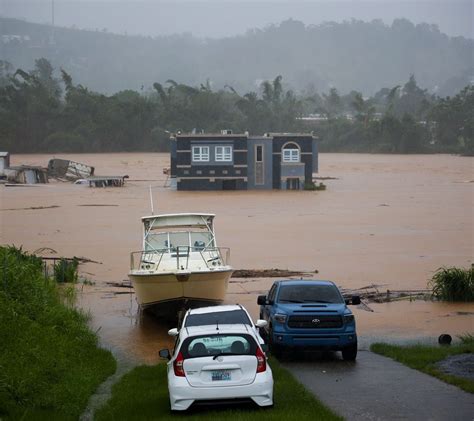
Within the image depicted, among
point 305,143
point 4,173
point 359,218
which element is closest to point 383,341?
point 359,218

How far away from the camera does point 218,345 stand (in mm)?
13289

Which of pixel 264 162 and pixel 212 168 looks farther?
pixel 264 162

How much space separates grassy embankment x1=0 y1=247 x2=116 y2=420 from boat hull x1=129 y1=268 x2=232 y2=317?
1506mm

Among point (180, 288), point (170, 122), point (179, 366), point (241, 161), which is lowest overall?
point (241, 161)

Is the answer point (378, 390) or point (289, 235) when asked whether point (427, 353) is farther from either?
point (289, 235)

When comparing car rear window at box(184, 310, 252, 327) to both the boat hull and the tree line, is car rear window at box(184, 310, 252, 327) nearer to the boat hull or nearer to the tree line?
the boat hull

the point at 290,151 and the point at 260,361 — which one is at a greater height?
the point at 260,361

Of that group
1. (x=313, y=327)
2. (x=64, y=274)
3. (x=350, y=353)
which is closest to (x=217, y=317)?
(x=313, y=327)

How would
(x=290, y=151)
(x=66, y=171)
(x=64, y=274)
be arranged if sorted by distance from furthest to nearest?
(x=66, y=171) < (x=290, y=151) < (x=64, y=274)

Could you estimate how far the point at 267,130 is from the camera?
468ft

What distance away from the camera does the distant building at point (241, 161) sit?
73.8 m

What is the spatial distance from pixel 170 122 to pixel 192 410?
384ft

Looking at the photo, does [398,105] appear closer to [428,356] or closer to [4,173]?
[4,173]

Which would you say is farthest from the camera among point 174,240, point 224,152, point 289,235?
point 224,152
